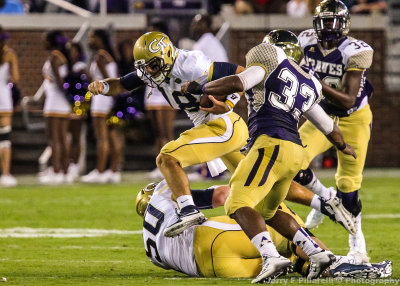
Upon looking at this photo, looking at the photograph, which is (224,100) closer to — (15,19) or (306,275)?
(306,275)

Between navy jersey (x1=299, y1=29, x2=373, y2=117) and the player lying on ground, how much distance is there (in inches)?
71.5

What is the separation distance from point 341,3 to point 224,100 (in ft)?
4.93

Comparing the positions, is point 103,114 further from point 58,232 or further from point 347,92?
point 347,92

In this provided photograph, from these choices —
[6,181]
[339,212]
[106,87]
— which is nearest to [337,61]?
[339,212]

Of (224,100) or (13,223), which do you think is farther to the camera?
(13,223)

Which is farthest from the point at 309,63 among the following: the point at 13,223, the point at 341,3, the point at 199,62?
the point at 13,223

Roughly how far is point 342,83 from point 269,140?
187cm

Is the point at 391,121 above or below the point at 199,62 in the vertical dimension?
below

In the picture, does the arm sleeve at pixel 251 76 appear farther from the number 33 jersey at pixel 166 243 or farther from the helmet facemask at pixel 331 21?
the helmet facemask at pixel 331 21

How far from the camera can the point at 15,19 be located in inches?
665

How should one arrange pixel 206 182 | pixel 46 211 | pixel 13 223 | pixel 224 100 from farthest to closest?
pixel 206 182 → pixel 46 211 → pixel 13 223 → pixel 224 100

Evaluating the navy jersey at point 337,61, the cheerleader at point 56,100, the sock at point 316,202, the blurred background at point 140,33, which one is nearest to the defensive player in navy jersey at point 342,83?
the navy jersey at point 337,61

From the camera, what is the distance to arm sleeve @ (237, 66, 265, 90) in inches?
248

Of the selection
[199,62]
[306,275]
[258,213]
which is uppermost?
[199,62]
